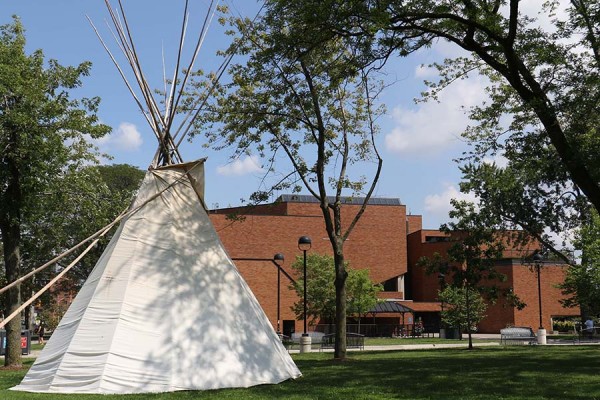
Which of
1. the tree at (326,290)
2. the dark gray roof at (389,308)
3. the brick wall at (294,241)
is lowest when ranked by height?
the dark gray roof at (389,308)

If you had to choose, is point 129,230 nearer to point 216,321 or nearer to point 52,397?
point 216,321

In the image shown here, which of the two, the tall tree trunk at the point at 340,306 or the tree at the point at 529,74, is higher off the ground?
the tree at the point at 529,74

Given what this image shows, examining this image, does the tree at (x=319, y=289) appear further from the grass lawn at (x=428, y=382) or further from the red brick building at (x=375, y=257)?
the grass lawn at (x=428, y=382)

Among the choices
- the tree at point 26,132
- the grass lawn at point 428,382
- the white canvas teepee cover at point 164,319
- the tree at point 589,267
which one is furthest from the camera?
the tree at point 589,267

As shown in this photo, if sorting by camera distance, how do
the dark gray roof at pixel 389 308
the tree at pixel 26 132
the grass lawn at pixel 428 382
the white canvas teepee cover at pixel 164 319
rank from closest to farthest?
the white canvas teepee cover at pixel 164 319 < the grass lawn at pixel 428 382 < the tree at pixel 26 132 < the dark gray roof at pixel 389 308

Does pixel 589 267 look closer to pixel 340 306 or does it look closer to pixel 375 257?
pixel 340 306

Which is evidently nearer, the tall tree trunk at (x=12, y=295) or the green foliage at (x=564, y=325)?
the tall tree trunk at (x=12, y=295)

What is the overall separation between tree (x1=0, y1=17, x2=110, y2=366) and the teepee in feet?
22.9

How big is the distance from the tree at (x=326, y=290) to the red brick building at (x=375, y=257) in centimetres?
659

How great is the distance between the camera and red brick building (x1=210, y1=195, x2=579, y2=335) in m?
54.9

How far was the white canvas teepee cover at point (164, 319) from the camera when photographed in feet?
34.8

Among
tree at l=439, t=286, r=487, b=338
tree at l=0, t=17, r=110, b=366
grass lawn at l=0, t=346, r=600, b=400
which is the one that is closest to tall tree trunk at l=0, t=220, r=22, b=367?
tree at l=0, t=17, r=110, b=366

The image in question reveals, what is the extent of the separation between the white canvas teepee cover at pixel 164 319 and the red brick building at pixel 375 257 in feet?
125

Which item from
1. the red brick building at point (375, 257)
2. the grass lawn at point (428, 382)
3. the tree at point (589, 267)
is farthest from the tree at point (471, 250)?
the red brick building at point (375, 257)
